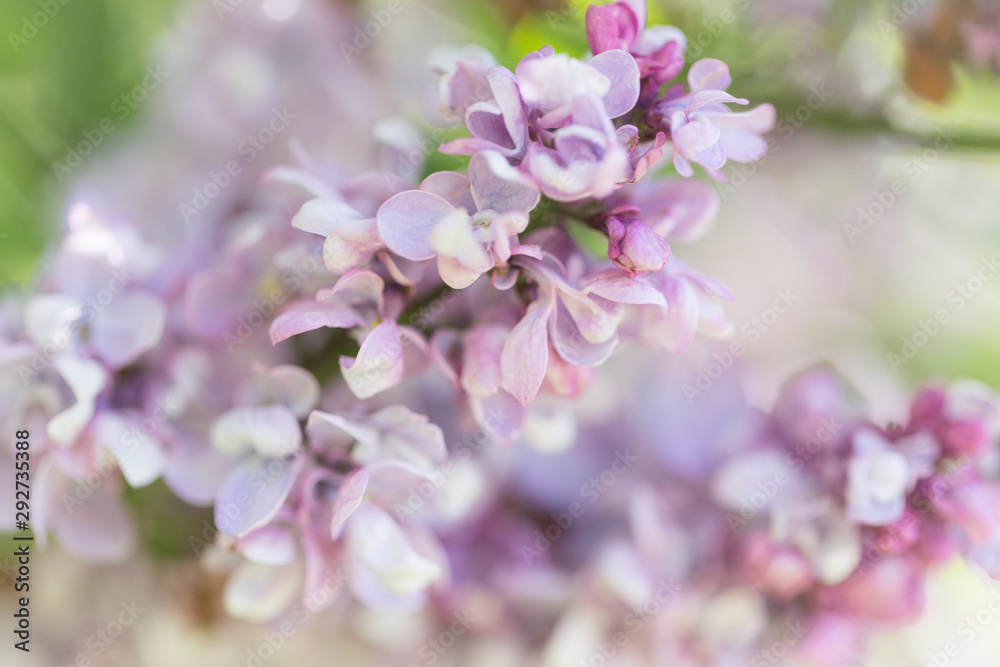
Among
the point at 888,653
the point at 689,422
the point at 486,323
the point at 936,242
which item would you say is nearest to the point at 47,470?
the point at 486,323

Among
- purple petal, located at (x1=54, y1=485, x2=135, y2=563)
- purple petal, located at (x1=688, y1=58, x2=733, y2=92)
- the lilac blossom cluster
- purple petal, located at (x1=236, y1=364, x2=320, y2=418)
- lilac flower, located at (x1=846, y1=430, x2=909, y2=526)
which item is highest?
purple petal, located at (x1=688, y1=58, x2=733, y2=92)

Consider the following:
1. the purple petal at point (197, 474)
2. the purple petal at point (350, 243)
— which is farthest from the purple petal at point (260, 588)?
the purple petal at point (350, 243)

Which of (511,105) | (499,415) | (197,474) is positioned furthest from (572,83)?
(197,474)

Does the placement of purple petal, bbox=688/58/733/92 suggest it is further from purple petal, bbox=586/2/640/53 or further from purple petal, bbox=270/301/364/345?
purple petal, bbox=270/301/364/345

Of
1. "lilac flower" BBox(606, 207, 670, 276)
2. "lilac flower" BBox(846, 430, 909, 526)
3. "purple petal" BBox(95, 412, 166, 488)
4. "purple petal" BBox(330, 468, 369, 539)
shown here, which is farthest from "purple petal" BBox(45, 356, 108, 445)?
"lilac flower" BBox(846, 430, 909, 526)

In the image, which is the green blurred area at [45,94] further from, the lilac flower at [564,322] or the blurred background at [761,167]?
the lilac flower at [564,322]

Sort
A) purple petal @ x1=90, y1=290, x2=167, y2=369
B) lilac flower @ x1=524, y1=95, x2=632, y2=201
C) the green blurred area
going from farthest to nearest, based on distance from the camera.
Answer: the green blurred area < purple petal @ x1=90, y1=290, x2=167, y2=369 < lilac flower @ x1=524, y1=95, x2=632, y2=201

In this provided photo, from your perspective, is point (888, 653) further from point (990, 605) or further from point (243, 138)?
point (243, 138)
